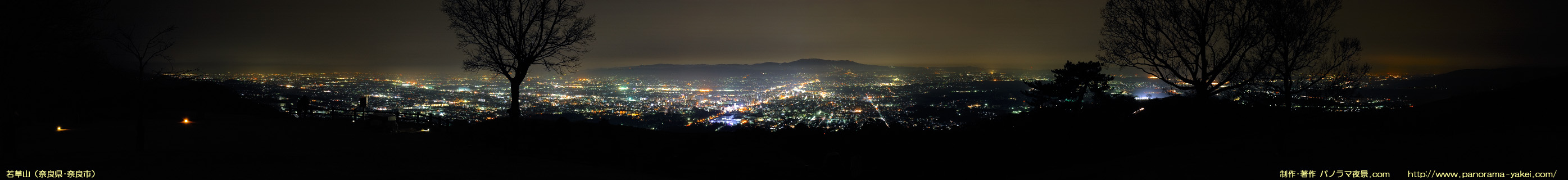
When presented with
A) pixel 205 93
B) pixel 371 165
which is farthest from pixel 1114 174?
pixel 205 93

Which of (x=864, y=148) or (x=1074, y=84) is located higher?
(x=1074, y=84)

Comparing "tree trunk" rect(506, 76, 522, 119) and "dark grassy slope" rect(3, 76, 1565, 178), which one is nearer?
"dark grassy slope" rect(3, 76, 1565, 178)

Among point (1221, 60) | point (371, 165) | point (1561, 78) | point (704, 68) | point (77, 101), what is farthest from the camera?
point (704, 68)

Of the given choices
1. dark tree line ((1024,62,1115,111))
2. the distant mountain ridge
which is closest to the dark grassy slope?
dark tree line ((1024,62,1115,111))

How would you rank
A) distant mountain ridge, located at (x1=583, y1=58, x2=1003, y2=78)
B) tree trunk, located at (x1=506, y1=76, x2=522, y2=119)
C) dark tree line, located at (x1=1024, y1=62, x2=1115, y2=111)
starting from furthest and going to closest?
distant mountain ridge, located at (x1=583, y1=58, x2=1003, y2=78), dark tree line, located at (x1=1024, y1=62, x2=1115, y2=111), tree trunk, located at (x1=506, y1=76, x2=522, y2=119)

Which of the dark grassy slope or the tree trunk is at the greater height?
the tree trunk

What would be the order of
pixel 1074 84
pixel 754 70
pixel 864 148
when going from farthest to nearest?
pixel 754 70
pixel 1074 84
pixel 864 148

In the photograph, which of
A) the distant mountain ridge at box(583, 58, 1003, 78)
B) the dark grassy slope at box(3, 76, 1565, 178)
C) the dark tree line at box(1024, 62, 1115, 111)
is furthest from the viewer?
the distant mountain ridge at box(583, 58, 1003, 78)

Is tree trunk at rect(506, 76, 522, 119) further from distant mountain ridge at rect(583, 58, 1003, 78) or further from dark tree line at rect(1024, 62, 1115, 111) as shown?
distant mountain ridge at rect(583, 58, 1003, 78)

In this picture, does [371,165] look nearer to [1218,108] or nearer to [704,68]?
[1218,108]

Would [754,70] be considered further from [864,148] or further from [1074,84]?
[864,148]

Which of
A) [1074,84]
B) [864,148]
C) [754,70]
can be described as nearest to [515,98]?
[864,148]
